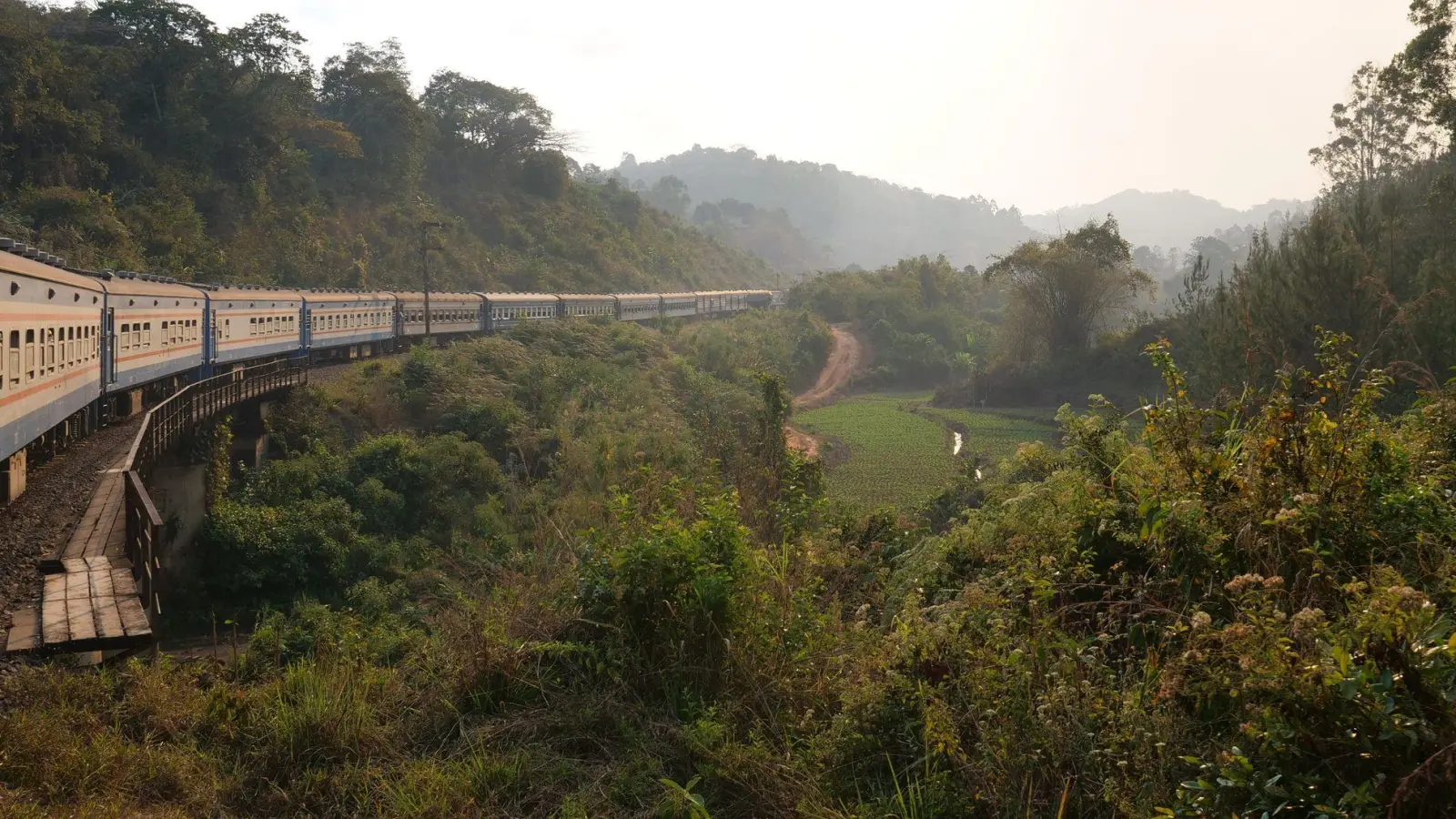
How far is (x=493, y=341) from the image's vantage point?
34562 millimetres

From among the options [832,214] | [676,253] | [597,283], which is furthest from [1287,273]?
[832,214]

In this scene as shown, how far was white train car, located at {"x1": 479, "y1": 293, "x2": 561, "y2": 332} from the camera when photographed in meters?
40.4

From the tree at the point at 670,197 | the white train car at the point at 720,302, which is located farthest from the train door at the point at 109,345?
the tree at the point at 670,197

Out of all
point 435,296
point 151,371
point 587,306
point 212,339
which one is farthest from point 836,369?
point 151,371

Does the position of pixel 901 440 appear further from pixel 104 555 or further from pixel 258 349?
pixel 104 555

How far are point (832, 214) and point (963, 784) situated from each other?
195 meters

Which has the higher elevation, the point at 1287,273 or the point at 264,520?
the point at 1287,273

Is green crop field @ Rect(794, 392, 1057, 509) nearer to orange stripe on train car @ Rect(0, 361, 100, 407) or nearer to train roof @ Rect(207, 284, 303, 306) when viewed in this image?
orange stripe on train car @ Rect(0, 361, 100, 407)

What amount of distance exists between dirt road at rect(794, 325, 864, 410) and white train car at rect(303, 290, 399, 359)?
1755 cm

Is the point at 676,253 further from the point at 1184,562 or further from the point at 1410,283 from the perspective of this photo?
the point at 1184,562

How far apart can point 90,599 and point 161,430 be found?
748 centimetres

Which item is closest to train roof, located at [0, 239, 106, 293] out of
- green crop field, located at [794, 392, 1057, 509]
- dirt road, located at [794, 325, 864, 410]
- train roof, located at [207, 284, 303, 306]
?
train roof, located at [207, 284, 303, 306]

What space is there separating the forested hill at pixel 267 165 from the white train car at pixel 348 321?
24.8 feet

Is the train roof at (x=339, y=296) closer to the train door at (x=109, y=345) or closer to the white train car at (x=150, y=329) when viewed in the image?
the white train car at (x=150, y=329)
